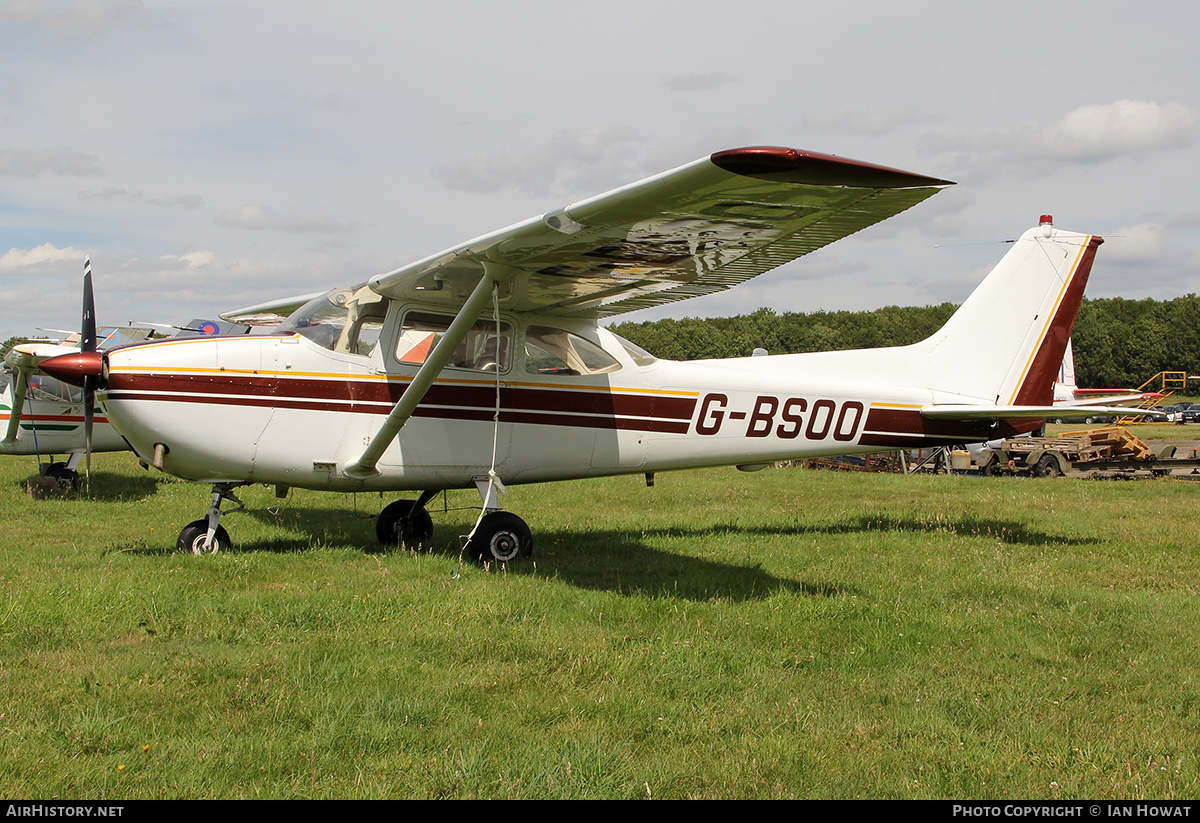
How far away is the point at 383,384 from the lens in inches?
298

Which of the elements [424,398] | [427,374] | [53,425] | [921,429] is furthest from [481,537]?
[53,425]

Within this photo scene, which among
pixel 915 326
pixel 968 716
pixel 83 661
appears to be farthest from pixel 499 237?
pixel 915 326

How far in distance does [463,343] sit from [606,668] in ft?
13.2

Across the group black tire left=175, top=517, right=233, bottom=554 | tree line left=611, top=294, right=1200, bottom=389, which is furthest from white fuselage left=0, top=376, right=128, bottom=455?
tree line left=611, top=294, right=1200, bottom=389

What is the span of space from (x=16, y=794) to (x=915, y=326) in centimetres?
10629

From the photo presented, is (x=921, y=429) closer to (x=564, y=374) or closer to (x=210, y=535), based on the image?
(x=564, y=374)

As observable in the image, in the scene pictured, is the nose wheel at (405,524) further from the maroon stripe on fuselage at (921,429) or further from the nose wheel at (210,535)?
the maroon stripe on fuselage at (921,429)

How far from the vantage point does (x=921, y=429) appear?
956cm

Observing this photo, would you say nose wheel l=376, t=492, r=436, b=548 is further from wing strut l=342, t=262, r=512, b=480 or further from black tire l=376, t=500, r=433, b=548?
wing strut l=342, t=262, r=512, b=480

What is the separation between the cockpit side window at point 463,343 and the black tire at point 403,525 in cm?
185

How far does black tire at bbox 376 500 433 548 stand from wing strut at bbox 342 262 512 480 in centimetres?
143

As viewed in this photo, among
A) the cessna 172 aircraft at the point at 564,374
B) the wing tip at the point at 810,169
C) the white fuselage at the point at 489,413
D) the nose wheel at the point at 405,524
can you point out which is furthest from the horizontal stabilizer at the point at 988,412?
the nose wheel at the point at 405,524

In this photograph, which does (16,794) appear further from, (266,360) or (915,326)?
(915,326)

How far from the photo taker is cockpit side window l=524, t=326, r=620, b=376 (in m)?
8.08
